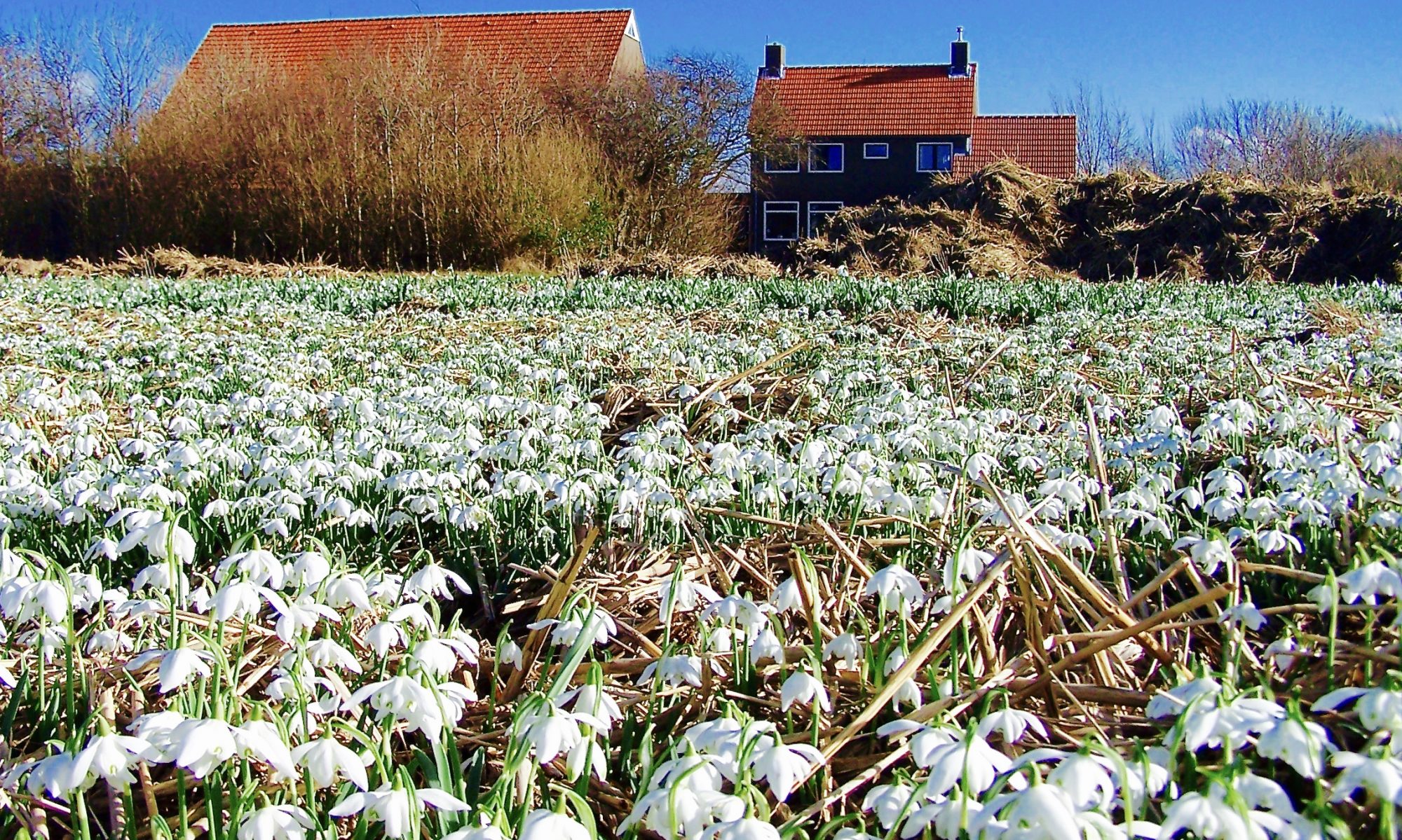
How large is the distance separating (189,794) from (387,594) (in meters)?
0.41

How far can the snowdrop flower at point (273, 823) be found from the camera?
1148 millimetres

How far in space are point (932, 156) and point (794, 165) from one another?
434 cm

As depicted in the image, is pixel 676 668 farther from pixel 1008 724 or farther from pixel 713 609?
pixel 1008 724

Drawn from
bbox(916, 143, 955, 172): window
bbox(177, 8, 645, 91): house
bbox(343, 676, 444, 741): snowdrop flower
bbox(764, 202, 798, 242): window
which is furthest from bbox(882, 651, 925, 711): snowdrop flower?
bbox(916, 143, 955, 172): window

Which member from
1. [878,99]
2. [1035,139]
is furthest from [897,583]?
[1035,139]

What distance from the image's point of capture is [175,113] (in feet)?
59.9

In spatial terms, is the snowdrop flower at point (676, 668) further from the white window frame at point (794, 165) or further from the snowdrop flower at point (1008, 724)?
the white window frame at point (794, 165)

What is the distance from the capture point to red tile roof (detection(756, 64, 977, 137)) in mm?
32406

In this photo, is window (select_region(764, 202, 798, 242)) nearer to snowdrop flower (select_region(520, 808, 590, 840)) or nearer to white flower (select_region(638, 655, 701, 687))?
white flower (select_region(638, 655, 701, 687))

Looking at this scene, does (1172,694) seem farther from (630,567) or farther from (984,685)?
(630,567)

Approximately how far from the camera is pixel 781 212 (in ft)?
108

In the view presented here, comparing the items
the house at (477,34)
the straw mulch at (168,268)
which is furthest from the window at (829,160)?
the straw mulch at (168,268)

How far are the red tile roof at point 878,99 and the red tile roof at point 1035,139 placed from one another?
4.46ft

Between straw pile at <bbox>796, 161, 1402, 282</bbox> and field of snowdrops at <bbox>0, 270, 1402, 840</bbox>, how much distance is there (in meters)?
9.25
